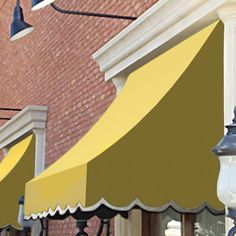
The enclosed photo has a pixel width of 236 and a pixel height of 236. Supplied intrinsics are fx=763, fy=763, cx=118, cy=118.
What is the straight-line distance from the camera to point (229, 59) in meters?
5.20

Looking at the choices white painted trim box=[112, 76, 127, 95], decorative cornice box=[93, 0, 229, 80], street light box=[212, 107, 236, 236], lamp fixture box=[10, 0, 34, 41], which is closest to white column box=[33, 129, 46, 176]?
lamp fixture box=[10, 0, 34, 41]

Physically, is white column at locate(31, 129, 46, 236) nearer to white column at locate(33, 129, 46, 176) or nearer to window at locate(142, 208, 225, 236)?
white column at locate(33, 129, 46, 176)

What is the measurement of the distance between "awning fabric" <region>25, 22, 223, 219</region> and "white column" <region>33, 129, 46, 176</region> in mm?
5152

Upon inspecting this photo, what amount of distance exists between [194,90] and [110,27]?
333 cm

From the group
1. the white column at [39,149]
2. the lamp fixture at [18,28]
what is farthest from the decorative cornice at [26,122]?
the lamp fixture at [18,28]

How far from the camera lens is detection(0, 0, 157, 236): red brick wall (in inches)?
340

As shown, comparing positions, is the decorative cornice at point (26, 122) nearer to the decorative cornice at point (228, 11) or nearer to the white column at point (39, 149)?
the white column at point (39, 149)

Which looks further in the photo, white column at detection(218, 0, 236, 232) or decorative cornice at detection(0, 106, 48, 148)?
decorative cornice at detection(0, 106, 48, 148)

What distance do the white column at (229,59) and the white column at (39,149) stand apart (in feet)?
19.3

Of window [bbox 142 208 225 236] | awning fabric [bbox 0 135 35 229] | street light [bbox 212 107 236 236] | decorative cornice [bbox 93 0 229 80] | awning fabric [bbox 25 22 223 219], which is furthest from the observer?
awning fabric [bbox 0 135 35 229]

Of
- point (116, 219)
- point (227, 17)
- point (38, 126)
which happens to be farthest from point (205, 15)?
point (38, 126)

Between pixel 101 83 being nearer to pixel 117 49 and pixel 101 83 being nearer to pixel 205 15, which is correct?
pixel 117 49

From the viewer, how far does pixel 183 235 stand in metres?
6.27

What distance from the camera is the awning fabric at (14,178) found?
10047mm
